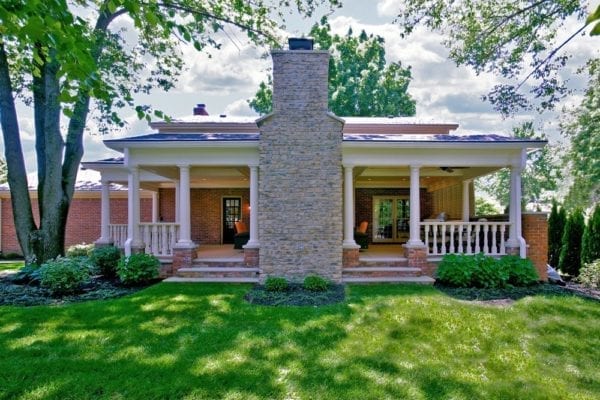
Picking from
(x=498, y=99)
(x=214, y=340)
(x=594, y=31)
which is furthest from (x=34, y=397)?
(x=498, y=99)

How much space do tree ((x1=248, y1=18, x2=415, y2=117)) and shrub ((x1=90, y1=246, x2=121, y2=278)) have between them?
17517 millimetres

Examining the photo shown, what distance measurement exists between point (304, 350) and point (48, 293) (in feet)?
20.2

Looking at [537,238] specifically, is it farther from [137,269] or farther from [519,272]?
[137,269]

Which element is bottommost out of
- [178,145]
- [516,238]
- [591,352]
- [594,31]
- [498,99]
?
[591,352]

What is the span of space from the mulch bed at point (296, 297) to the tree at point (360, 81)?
19420 millimetres

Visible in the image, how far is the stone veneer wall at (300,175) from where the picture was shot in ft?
27.3

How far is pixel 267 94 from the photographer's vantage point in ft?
84.1

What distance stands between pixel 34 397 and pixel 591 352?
21.3 ft

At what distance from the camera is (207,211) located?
15.8 m

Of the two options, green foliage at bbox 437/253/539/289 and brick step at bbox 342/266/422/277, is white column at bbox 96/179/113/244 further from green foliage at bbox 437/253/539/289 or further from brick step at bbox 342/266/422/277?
green foliage at bbox 437/253/539/289

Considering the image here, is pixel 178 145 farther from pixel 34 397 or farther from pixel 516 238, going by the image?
pixel 516 238

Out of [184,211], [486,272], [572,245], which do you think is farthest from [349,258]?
[572,245]

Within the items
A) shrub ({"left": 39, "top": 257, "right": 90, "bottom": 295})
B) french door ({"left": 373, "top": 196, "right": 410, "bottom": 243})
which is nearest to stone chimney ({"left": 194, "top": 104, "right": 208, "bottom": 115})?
french door ({"left": 373, "top": 196, "right": 410, "bottom": 243})

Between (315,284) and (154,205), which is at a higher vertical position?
(154,205)
